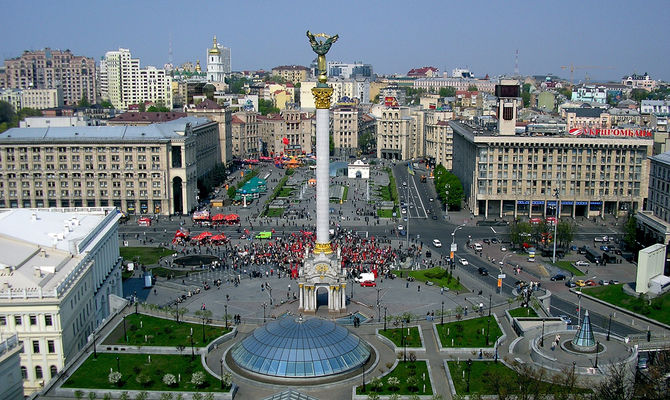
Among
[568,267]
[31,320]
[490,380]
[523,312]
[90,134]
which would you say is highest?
[90,134]

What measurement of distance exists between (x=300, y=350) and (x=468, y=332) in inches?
593


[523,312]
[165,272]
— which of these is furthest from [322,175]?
[165,272]

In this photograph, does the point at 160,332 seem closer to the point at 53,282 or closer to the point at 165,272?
Result: the point at 53,282

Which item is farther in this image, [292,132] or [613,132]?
[292,132]

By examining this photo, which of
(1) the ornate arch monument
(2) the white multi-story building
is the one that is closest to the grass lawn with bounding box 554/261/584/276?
(1) the ornate arch monument

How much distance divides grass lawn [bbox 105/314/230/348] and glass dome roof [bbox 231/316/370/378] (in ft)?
13.3

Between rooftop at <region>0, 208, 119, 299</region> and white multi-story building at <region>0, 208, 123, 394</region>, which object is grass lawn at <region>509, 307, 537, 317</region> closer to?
white multi-story building at <region>0, 208, 123, 394</region>

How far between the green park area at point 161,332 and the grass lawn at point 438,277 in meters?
28.0

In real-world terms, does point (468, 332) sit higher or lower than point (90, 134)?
lower

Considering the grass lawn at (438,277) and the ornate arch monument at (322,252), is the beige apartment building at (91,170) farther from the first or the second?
the ornate arch monument at (322,252)

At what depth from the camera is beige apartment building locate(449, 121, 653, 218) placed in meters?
112

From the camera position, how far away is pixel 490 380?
155 feet

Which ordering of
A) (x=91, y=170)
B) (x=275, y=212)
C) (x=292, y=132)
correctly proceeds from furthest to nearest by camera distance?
(x=292, y=132)
(x=275, y=212)
(x=91, y=170)

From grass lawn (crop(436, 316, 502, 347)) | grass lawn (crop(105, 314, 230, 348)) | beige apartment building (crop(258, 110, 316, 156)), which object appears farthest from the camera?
beige apartment building (crop(258, 110, 316, 156))
